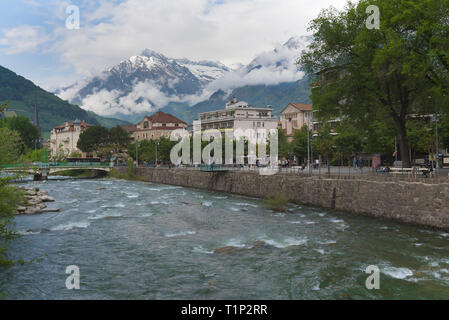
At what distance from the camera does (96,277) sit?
16766 mm

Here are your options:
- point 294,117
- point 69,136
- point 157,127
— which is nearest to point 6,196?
point 294,117

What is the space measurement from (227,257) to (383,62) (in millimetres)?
20987

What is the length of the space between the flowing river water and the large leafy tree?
11.4 m

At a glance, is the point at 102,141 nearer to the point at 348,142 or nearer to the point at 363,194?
the point at 348,142

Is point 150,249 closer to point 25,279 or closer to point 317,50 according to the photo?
point 25,279

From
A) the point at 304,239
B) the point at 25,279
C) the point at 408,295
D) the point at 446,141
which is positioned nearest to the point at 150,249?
the point at 25,279

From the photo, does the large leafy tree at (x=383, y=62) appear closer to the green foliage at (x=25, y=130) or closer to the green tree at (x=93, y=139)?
the green tree at (x=93, y=139)

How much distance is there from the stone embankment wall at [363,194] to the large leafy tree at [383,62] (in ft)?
20.0

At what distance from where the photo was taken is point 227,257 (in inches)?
784

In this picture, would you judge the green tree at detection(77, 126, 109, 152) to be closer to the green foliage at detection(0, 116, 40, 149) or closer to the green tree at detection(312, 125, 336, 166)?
the green foliage at detection(0, 116, 40, 149)

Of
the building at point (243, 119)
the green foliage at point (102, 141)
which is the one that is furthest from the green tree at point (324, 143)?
the green foliage at point (102, 141)

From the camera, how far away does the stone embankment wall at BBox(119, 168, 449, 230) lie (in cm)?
2597

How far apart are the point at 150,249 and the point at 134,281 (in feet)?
18.7

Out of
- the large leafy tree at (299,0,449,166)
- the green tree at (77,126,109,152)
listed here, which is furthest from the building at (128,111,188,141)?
the large leafy tree at (299,0,449,166)
